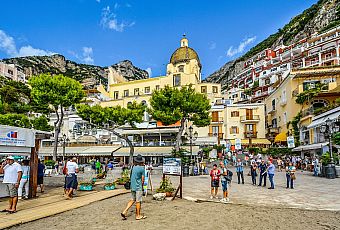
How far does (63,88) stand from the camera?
2970 cm

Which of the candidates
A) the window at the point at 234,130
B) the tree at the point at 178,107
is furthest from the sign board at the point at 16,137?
the window at the point at 234,130

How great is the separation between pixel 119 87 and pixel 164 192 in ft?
154

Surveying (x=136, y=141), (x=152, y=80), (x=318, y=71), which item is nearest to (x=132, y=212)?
(x=136, y=141)

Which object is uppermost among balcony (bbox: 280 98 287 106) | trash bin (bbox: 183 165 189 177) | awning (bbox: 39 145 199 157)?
balcony (bbox: 280 98 287 106)

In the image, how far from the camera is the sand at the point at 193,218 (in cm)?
673

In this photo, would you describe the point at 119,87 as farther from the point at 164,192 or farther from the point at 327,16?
the point at 327,16

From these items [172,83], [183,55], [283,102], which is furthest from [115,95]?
[283,102]

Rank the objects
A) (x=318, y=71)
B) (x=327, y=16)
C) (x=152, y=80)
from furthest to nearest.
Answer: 1. (x=327, y=16)
2. (x=152, y=80)
3. (x=318, y=71)

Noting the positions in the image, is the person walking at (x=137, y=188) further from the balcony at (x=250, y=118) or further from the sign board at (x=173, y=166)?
the balcony at (x=250, y=118)

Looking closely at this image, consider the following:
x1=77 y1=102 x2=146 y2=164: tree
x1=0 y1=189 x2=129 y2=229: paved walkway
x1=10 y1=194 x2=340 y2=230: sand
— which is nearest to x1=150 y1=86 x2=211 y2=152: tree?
x1=77 y1=102 x2=146 y2=164: tree

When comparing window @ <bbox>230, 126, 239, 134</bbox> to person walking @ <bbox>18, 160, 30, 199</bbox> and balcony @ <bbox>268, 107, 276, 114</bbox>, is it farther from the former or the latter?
person walking @ <bbox>18, 160, 30, 199</bbox>

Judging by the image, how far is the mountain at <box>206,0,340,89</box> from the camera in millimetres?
80262

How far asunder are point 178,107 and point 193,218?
822 inches

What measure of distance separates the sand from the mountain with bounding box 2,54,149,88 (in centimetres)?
10367
